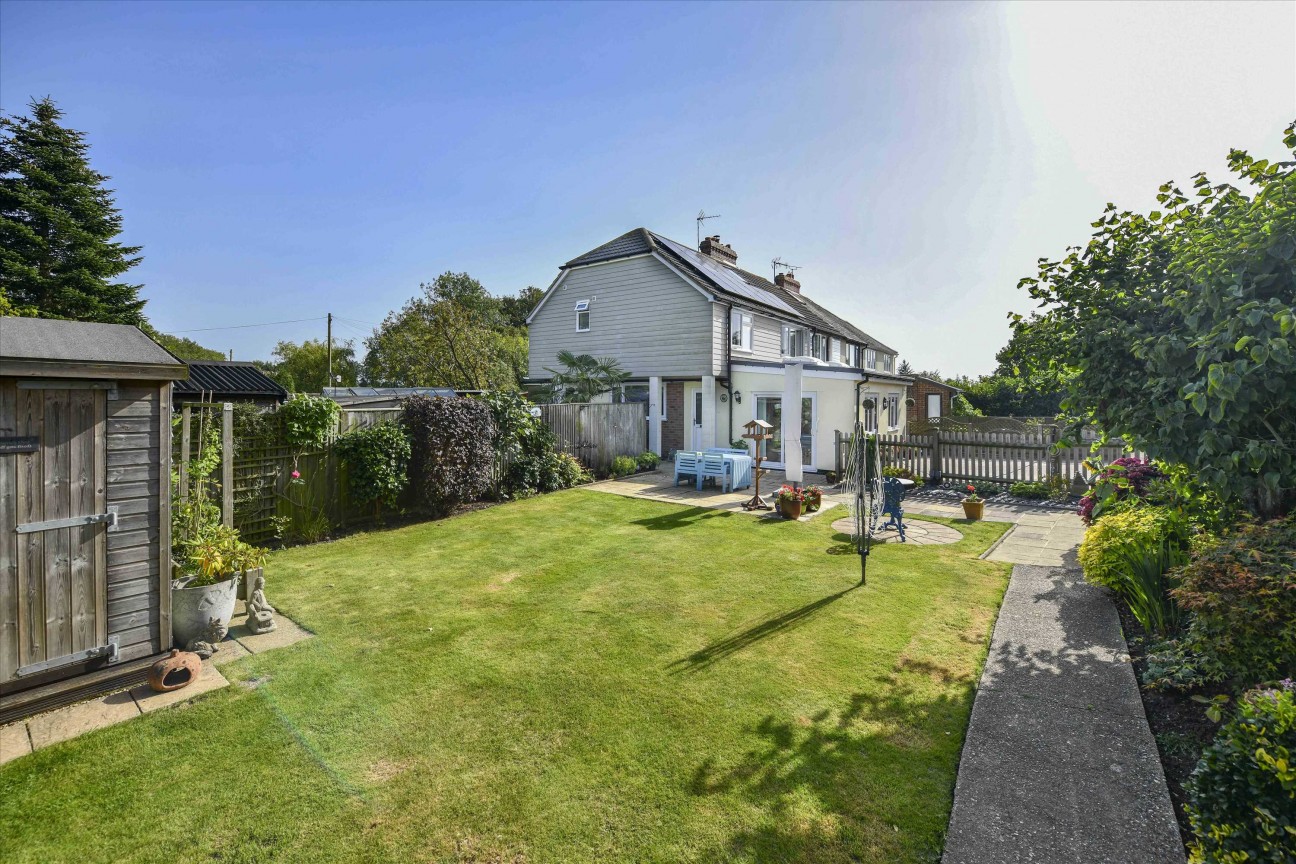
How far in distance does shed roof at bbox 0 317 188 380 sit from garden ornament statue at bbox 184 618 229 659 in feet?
7.77

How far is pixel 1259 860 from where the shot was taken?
201 cm

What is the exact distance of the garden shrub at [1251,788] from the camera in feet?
6.60

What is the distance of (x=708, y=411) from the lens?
18.2 meters

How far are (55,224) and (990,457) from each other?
3946 cm

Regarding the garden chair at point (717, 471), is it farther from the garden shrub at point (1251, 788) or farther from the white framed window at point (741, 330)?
the garden shrub at point (1251, 788)

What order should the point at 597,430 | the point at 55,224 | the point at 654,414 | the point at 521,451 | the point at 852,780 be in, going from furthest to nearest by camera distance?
the point at 55,224
the point at 654,414
the point at 597,430
the point at 521,451
the point at 852,780

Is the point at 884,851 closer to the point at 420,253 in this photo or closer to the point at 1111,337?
the point at 1111,337

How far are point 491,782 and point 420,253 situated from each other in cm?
2935

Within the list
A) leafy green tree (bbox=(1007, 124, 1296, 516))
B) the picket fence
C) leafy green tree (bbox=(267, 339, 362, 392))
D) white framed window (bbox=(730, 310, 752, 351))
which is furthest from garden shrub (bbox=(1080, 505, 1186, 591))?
leafy green tree (bbox=(267, 339, 362, 392))

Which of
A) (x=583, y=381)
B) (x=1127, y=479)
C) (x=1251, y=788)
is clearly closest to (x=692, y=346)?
(x=583, y=381)

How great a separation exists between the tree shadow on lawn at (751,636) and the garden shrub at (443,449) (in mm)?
6783

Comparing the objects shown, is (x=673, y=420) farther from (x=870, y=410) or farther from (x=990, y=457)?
(x=990, y=457)

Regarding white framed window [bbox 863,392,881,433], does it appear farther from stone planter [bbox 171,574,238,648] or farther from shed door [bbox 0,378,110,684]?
shed door [bbox 0,378,110,684]

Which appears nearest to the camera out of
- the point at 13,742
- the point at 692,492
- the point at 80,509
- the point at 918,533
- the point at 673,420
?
the point at 13,742
